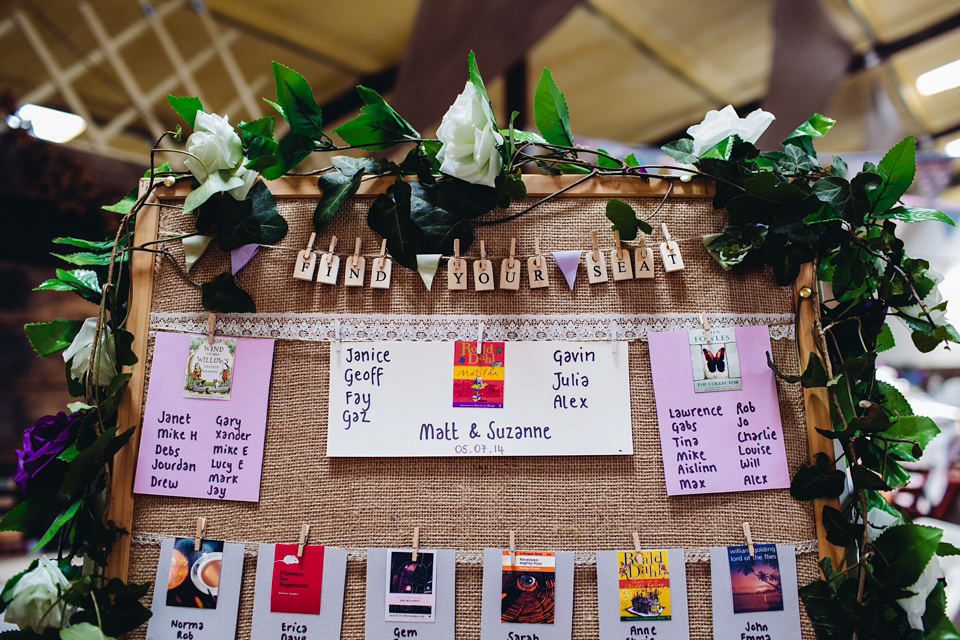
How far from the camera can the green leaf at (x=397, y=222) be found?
2.63 ft

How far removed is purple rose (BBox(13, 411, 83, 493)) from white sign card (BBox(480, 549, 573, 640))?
0.60 metres

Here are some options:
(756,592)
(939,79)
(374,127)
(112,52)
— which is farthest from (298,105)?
(939,79)

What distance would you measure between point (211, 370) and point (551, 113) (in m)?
0.61

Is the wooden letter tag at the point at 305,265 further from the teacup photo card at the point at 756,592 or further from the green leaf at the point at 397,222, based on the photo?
the teacup photo card at the point at 756,592

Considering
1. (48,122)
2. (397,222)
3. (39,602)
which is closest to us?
(39,602)

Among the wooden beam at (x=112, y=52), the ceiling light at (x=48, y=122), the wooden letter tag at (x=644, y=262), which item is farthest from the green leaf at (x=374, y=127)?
the wooden beam at (x=112, y=52)

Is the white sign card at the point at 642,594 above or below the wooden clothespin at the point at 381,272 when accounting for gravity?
below

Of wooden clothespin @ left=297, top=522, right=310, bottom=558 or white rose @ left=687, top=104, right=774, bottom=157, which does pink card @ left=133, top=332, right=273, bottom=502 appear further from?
white rose @ left=687, top=104, right=774, bottom=157

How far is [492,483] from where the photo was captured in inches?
31.3

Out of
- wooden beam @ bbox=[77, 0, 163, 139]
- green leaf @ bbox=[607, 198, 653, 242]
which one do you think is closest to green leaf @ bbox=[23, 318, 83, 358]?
green leaf @ bbox=[607, 198, 653, 242]

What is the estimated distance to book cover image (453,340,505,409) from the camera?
81cm

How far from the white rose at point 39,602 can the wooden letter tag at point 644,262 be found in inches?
34.2

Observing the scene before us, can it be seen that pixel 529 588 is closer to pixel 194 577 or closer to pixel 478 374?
pixel 478 374

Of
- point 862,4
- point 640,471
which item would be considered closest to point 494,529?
point 640,471
